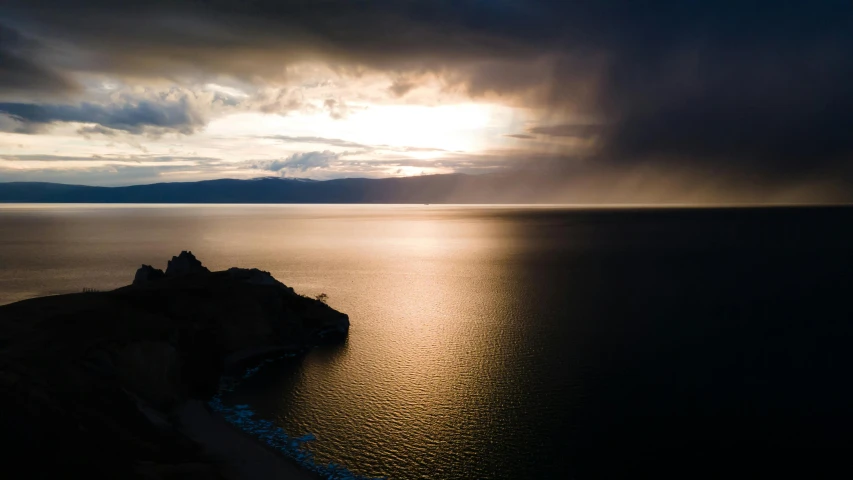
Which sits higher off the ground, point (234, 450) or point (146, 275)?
point (146, 275)

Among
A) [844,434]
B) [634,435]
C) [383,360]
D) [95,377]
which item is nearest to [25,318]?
[95,377]

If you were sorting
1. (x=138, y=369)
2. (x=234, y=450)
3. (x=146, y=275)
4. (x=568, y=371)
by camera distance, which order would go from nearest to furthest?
1. (x=234, y=450)
2. (x=138, y=369)
3. (x=568, y=371)
4. (x=146, y=275)

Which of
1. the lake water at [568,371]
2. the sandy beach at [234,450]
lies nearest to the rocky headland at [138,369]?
the sandy beach at [234,450]

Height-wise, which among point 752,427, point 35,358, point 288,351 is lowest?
point 288,351

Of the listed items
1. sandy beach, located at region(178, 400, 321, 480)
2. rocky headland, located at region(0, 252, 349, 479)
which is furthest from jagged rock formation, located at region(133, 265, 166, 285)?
sandy beach, located at region(178, 400, 321, 480)

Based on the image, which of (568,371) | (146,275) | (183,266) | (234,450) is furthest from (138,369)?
(568,371)

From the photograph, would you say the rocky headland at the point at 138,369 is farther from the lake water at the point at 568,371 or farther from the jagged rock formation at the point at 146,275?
the jagged rock formation at the point at 146,275

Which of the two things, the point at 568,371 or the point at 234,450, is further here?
the point at 568,371

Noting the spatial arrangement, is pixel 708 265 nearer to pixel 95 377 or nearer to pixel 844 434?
pixel 844 434

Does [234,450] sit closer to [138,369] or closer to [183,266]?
[138,369]
